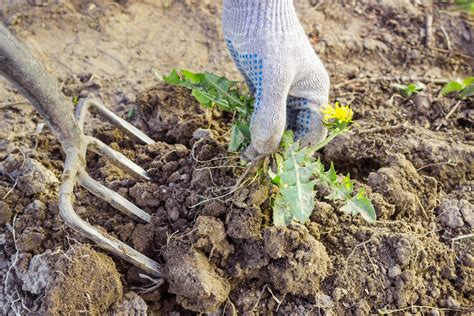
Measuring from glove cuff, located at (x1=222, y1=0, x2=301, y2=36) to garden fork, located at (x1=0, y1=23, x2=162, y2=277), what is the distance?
0.81 m

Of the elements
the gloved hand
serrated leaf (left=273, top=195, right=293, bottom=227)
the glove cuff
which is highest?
the glove cuff

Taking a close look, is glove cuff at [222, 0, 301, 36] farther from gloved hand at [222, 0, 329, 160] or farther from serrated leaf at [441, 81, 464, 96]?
serrated leaf at [441, 81, 464, 96]

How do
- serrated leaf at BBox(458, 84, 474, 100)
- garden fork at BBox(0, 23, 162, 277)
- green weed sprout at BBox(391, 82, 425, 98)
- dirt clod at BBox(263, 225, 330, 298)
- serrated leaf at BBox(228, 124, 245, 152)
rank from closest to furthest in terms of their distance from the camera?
1. garden fork at BBox(0, 23, 162, 277)
2. dirt clod at BBox(263, 225, 330, 298)
3. serrated leaf at BBox(228, 124, 245, 152)
4. serrated leaf at BBox(458, 84, 474, 100)
5. green weed sprout at BBox(391, 82, 425, 98)

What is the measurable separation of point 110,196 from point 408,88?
1.92 metres

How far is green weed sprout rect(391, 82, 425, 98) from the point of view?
3.12m

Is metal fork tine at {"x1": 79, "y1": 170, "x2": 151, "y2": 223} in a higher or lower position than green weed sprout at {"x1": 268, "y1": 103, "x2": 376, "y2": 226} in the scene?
lower

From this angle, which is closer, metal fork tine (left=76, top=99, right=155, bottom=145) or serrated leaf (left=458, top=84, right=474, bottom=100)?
metal fork tine (left=76, top=99, right=155, bottom=145)

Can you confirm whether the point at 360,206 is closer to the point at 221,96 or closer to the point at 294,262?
the point at 294,262

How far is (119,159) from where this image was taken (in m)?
2.43

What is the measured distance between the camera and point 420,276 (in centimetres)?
224

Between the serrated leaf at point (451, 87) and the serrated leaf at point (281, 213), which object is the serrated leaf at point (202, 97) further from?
the serrated leaf at point (451, 87)

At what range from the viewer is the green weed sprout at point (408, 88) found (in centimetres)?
312

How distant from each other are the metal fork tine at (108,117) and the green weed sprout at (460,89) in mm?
1794

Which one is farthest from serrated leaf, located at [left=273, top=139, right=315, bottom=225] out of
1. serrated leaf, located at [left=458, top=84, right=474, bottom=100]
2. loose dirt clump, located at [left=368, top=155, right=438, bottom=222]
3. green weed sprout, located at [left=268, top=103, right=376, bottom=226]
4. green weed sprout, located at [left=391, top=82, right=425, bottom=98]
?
serrated leaf, located at [left=458, top=84, right=474, bottom=100]
